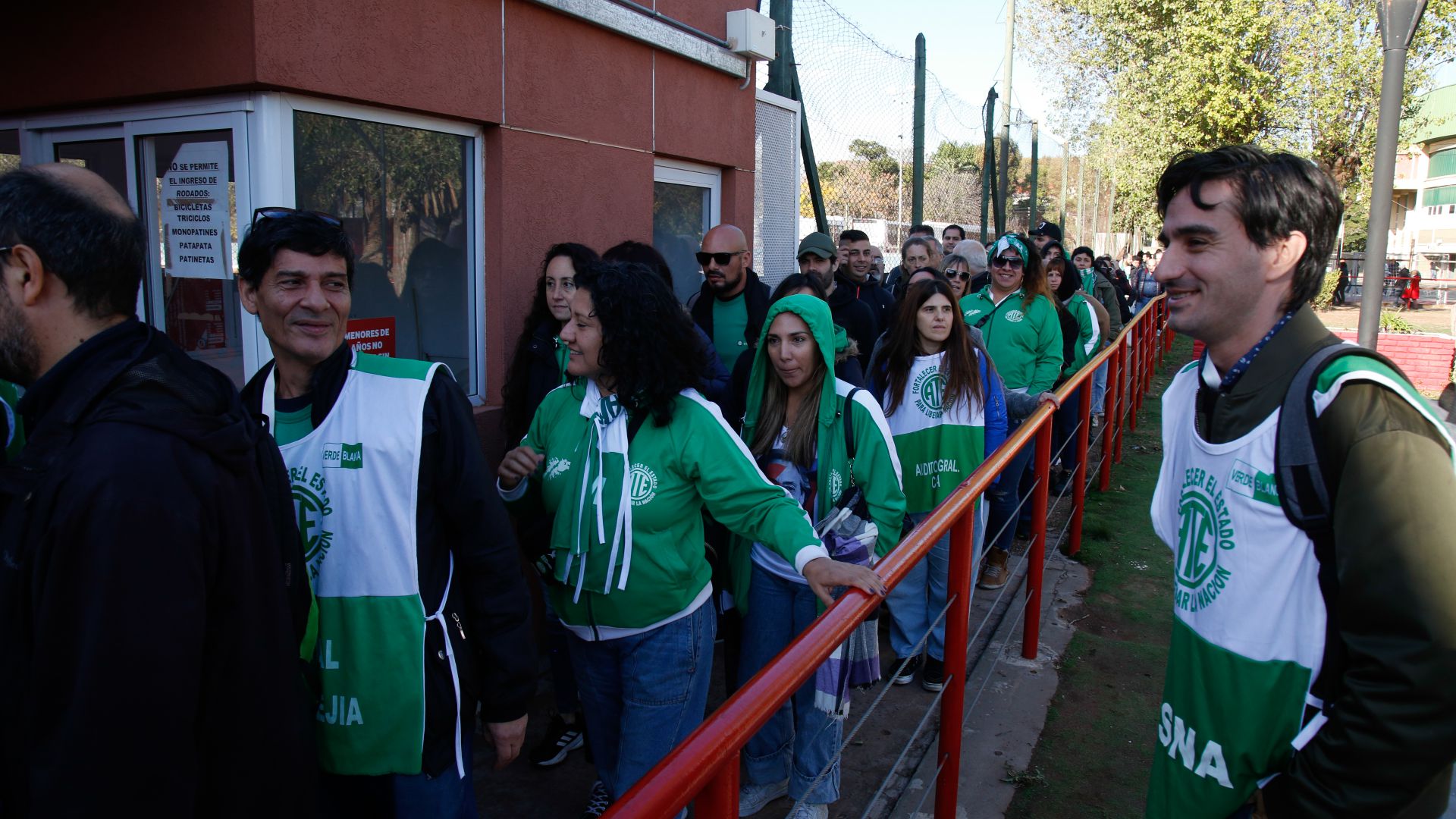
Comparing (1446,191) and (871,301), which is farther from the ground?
(1446,191)

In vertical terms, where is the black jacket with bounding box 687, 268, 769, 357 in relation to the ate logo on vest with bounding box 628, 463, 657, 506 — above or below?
above

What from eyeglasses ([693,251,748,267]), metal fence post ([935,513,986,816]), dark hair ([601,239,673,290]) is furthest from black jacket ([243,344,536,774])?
eyeglasses ([693,251,748,267])

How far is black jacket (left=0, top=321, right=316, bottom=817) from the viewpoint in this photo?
1.27m

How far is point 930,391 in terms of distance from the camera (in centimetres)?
436

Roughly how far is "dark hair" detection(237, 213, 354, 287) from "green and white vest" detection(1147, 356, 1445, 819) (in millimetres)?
1923

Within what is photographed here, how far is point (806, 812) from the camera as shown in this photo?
3123 millimetres

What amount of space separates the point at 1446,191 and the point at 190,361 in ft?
233

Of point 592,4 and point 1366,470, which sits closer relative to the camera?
point 1366,470

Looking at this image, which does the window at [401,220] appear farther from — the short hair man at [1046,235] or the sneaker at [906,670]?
the short hair man at [1046,235]

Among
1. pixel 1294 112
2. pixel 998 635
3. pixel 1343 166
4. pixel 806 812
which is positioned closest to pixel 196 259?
pixel 806 812

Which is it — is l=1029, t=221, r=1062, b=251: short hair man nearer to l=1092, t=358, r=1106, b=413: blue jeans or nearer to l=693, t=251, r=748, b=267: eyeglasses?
l=1092, t=358, r=1106, b=413: blue jeans

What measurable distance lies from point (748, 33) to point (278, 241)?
431 cm

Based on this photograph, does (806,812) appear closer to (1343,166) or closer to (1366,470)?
(1366,470)

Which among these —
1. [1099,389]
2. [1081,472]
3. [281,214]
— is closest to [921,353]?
[1081,472]
